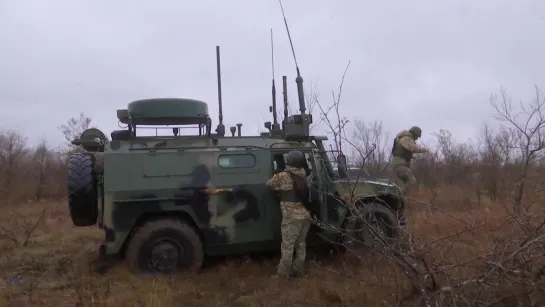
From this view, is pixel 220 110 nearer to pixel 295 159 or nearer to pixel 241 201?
pixel 241 201

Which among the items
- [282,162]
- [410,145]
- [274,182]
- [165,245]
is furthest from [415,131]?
[165,245]

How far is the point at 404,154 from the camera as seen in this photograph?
8445 mm

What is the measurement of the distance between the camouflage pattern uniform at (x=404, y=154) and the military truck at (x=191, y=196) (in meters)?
0.90

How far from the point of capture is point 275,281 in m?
6.42

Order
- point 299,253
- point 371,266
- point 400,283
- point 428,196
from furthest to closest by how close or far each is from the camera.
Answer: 1. point 428,196
2. point 299,253
3. point 371,266
4. point 400,283

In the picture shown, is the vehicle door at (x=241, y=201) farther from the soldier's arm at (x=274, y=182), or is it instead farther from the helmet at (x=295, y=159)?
the helmet at (x=295, y=159)

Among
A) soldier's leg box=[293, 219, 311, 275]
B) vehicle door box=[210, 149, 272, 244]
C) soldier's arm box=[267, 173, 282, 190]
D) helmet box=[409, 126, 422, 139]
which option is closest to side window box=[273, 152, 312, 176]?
vehicle door box=[210, 149, 272, 244]

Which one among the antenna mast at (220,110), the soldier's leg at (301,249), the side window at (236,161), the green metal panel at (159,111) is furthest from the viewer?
the antenna mast at (220,110)

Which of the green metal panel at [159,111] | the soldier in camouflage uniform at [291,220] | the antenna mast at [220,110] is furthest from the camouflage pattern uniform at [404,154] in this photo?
the green metal panel at [159,111]

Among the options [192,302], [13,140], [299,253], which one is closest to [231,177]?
[299,253]

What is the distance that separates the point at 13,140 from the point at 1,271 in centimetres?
1909

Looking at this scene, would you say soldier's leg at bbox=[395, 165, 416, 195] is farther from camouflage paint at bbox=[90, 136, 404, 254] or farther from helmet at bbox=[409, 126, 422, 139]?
camouflage paint at bbox=[90, 136, 404, 254]

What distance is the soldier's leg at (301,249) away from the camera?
21.9ft

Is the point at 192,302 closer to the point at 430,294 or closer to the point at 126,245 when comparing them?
the point at 126,245
